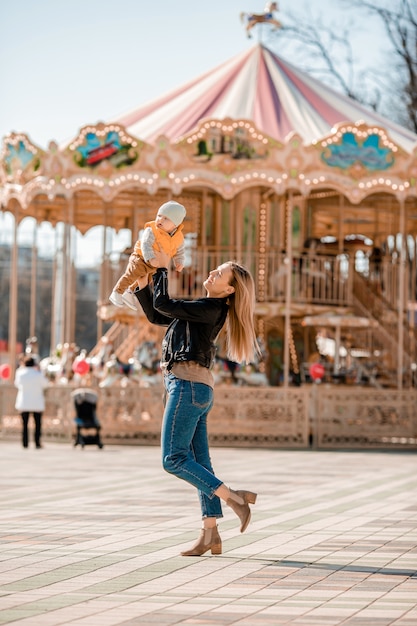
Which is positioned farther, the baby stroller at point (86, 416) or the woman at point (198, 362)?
the baby stroller at point (86, 416)

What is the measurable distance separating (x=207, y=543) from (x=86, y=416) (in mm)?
13583

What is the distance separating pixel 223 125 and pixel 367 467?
8329mm

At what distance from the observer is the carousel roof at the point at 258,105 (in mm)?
25469

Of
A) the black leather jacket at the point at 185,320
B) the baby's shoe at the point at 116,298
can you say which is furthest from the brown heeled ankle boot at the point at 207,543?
the baby's shoe at the point at 116,298

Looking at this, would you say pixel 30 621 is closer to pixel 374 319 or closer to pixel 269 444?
pixel 269 444

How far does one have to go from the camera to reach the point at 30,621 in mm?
6020

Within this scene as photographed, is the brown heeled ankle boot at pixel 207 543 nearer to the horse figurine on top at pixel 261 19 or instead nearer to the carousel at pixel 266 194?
the carousel at pixel 266 194

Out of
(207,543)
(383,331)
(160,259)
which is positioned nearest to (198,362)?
(160,259)

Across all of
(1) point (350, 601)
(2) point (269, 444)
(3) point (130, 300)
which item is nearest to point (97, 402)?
(2) point (269, 444)

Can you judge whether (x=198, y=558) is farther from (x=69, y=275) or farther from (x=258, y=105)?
(x=258, y=105)

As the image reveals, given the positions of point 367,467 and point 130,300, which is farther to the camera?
point 367,467

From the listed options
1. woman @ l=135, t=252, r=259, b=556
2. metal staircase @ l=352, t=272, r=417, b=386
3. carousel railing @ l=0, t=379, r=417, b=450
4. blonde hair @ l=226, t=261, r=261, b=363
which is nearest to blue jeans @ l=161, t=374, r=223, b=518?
woman @ l=135, t=252, r=259, b=556

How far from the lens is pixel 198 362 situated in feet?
26.6

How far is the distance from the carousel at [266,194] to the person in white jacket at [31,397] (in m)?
3.34
